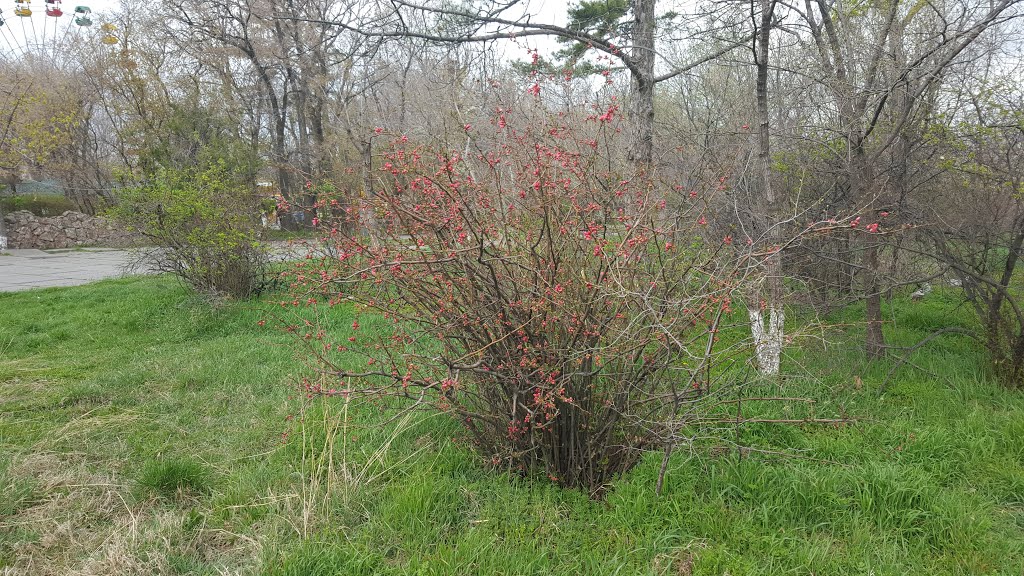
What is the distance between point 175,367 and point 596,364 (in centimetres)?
454

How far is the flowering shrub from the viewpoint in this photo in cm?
273

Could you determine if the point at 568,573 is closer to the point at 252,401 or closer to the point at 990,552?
the point at 990,552

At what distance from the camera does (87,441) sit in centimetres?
392

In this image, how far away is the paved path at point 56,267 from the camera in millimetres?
11898

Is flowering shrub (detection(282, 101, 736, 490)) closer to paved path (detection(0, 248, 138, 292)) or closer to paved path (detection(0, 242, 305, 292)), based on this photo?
paved path (detection(0, 242, 305, 292))

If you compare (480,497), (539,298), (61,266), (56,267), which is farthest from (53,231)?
(539,298)

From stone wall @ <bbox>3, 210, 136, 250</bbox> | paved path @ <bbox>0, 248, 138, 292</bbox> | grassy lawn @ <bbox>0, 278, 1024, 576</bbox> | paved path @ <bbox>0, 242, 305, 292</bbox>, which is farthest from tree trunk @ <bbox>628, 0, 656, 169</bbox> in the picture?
stone wall @ <bbox>3, 210, 136, 250</bbox>

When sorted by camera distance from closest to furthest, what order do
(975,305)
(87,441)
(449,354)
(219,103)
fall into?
1. (449,354)
2. (87,441)
3. (975,305)
4. (219,103)

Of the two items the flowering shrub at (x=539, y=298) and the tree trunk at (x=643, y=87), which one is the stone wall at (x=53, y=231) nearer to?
the tree trunk at (x=643, y=87)

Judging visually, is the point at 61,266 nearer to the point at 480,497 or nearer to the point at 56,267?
the point at 56,267

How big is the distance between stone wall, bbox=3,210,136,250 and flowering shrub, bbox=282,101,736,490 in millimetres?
21385

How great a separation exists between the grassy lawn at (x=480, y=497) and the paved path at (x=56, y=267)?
26.8 feet

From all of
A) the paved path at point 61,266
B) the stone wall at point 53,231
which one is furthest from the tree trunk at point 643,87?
the stone wall at point 53,231

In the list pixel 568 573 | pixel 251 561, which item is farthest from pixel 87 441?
pixel 568 573
